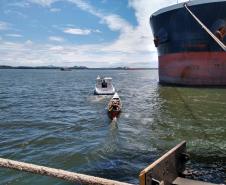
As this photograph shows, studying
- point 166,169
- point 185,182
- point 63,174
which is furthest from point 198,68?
point 63,174

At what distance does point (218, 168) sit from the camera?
1088cm

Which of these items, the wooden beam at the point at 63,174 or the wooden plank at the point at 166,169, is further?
the wooden plank at the point at 166,169

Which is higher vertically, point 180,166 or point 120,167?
point 180,166

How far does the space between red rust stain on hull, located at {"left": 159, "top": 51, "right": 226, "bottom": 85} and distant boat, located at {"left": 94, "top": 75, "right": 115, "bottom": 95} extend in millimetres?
7836

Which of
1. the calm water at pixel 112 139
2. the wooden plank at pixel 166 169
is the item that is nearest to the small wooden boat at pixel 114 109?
the calm water at pixel 112 139

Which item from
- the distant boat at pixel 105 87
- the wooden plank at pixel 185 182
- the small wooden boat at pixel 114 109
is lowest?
the small wooden boat at pixel 114 109

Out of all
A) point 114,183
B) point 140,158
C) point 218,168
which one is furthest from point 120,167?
point 114,183

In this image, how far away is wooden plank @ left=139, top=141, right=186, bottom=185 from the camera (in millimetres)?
5086

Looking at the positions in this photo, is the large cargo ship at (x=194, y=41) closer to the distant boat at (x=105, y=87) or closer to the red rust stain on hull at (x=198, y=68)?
the red rust stain on hull at (x=198, y=68)

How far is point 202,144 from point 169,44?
2551 cm

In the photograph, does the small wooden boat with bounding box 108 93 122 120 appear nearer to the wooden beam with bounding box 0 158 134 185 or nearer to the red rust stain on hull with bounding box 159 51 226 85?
the red rust stain on hull with bounding box 159 51 226 85

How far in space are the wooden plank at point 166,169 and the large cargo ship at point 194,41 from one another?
2594 centimetres

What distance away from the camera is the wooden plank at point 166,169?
5086 mm

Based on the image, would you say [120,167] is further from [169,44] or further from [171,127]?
[169,44]
